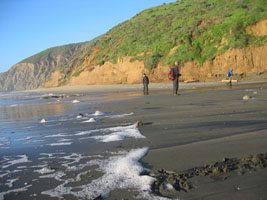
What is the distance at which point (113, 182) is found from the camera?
8.51ft

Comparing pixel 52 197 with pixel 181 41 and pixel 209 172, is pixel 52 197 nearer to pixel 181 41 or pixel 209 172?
pixel 209 172

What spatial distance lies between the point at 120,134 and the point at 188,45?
94.3 ft

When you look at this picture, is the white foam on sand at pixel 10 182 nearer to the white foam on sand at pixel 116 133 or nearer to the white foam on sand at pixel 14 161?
the white foam on sand at pixel 14 161

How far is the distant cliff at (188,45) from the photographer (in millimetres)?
28109

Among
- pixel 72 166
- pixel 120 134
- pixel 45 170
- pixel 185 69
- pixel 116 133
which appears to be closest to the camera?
pixel 45 170

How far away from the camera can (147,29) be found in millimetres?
41562

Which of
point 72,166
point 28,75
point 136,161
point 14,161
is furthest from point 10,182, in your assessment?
point 28,75

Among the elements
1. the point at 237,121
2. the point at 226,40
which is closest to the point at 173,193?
the point at 237,121

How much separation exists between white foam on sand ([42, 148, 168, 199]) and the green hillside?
2776 centimetres

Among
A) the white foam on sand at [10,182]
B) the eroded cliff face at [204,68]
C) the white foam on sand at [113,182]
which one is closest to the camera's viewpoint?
the white foam on sand at [113,182]

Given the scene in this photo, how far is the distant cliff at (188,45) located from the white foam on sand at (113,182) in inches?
1030

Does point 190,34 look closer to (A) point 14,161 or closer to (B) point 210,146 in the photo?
(B) point 210,146

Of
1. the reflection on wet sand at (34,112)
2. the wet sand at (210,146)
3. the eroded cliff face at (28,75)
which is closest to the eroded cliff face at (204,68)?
the reflection on wet sand at (34,112)

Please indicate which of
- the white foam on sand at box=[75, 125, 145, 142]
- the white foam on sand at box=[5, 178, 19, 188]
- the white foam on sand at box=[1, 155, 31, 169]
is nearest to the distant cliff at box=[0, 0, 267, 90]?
the white foam on sand at box=[75, 125, 145, 142]
